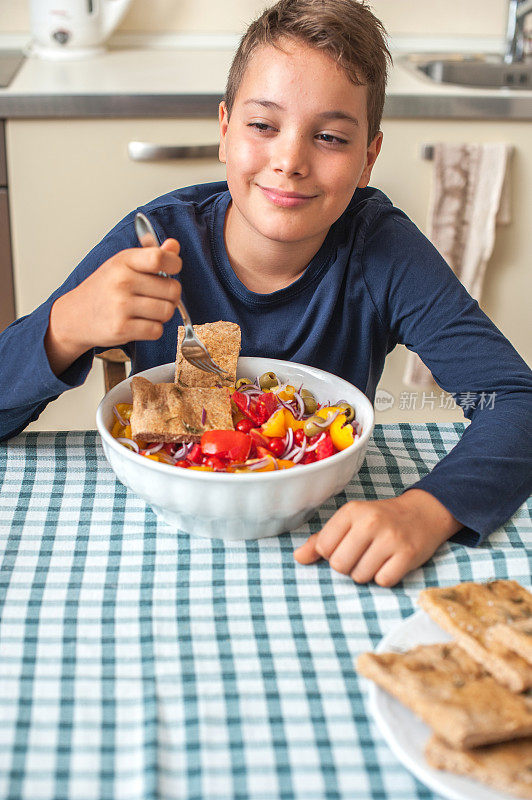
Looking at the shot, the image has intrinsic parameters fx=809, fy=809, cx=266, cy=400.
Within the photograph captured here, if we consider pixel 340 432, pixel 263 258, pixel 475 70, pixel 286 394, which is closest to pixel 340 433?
pixel 340 432

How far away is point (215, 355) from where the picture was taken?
1060mm

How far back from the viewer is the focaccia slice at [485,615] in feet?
2.08

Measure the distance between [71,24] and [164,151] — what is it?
58 centimetres

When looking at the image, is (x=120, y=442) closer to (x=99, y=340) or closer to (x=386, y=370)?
(x=99, y=340)

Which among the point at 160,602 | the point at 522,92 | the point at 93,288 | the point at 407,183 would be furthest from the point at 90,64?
Result: the point at 160,602

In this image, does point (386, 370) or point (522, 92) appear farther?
point (386, 370)

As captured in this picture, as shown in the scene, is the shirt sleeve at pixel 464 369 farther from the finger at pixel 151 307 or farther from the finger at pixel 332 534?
the finger at pixel 151 307

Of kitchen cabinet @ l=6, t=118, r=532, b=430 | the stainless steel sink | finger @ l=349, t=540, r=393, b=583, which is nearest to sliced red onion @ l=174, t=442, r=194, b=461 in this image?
finger @ l=349, t=540, r=393, b=583

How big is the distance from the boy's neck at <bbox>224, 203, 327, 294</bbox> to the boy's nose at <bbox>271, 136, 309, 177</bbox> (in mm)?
187

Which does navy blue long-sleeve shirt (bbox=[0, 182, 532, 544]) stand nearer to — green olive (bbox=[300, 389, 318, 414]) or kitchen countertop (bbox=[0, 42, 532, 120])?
green olive (bbox=[300, 389, 318, 414])

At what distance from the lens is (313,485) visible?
847 mm

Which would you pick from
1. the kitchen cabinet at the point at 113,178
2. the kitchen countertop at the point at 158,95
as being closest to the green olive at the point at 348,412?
the kitchen cabinet at the point at 113,178

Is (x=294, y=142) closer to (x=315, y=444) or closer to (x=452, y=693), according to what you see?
(x=315, y=444)

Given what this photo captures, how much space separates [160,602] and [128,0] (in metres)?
2.03
